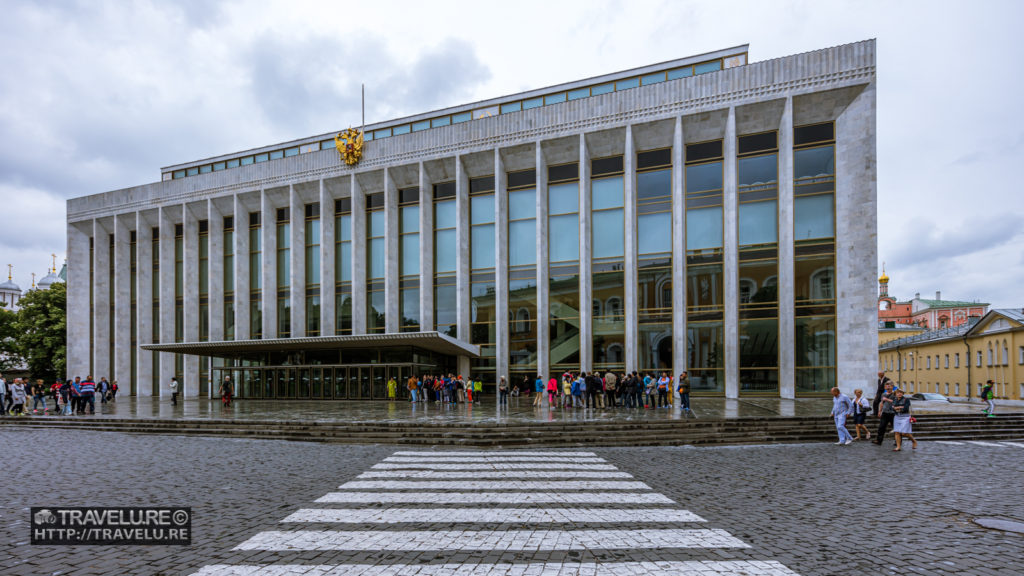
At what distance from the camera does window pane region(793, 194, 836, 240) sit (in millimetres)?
29438

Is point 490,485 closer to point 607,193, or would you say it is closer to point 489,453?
point 489,453

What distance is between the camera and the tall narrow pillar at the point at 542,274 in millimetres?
32938

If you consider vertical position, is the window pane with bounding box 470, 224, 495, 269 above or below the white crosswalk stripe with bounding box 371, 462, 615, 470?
above

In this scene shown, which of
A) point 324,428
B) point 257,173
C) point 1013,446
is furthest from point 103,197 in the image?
point 1013,446

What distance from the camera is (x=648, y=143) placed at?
3306cm

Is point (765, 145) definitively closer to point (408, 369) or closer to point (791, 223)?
point (791, 223)

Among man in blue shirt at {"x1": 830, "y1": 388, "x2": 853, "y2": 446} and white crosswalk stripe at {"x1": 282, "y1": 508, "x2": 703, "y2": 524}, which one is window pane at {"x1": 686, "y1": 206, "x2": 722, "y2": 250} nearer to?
man in blue shirt at {"x1": 830, "y1": 388, "x2": 853, "y2": 446}

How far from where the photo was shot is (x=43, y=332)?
5028cm

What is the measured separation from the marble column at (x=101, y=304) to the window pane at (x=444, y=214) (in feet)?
95.8

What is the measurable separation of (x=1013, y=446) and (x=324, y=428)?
19504 mm

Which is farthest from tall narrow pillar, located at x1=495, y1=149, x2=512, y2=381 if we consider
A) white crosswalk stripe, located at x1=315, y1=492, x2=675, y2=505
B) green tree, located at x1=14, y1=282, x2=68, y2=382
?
green tree, located at x1=14, y1=282, x2=68, y2=382

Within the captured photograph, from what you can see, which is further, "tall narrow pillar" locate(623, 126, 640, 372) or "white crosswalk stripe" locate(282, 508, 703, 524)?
"tall narrow pillar" locate(623, 126, 640, 372)

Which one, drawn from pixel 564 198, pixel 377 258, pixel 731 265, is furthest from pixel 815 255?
pixel 377 258

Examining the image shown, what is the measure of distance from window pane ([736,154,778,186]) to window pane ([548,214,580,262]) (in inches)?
370
